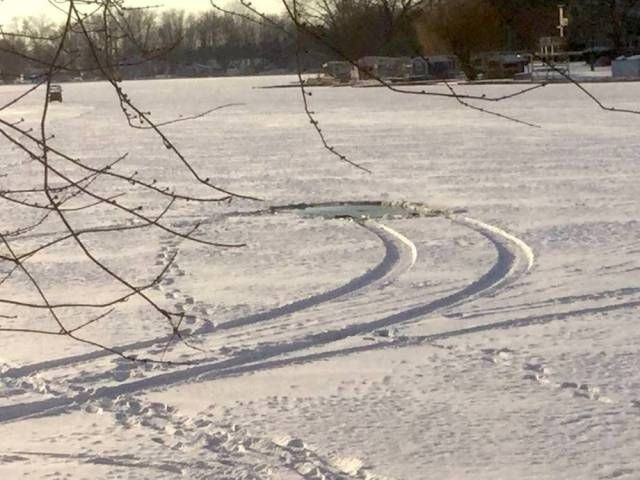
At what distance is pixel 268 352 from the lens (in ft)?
21.2

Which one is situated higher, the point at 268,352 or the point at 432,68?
the point at 432,68

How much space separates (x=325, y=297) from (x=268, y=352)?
1.39 meters

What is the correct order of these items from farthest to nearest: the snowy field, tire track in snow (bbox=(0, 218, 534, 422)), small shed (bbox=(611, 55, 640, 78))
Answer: small shed (bbox=(611, 55, 640, 78)) < tire track in snow (bbox=(0, 218, 534, 422)) < the snowy field

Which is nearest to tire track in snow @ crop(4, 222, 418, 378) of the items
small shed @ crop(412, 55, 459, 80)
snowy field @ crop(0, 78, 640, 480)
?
snowy field @ crop(0, 78, 640, 480)

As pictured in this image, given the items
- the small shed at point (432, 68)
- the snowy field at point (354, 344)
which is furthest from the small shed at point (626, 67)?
the small shed at point (432, 68)

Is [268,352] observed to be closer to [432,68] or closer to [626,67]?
[432,68]

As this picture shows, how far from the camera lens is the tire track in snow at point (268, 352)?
5.55 metres

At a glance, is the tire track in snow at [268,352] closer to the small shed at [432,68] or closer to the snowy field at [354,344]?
the snowy field at [354,344]

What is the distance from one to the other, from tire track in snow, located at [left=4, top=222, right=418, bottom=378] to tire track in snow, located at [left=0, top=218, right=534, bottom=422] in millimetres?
507

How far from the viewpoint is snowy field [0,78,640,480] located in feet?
15.9

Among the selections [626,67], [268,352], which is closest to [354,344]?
[268,352]

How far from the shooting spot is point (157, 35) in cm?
330

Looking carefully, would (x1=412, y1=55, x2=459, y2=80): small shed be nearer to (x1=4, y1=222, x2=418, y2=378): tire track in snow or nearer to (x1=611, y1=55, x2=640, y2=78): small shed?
(x1=4, y1=222, x2=418, y2=378): tire track in snow

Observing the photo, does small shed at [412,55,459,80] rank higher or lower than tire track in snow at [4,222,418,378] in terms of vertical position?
higher
